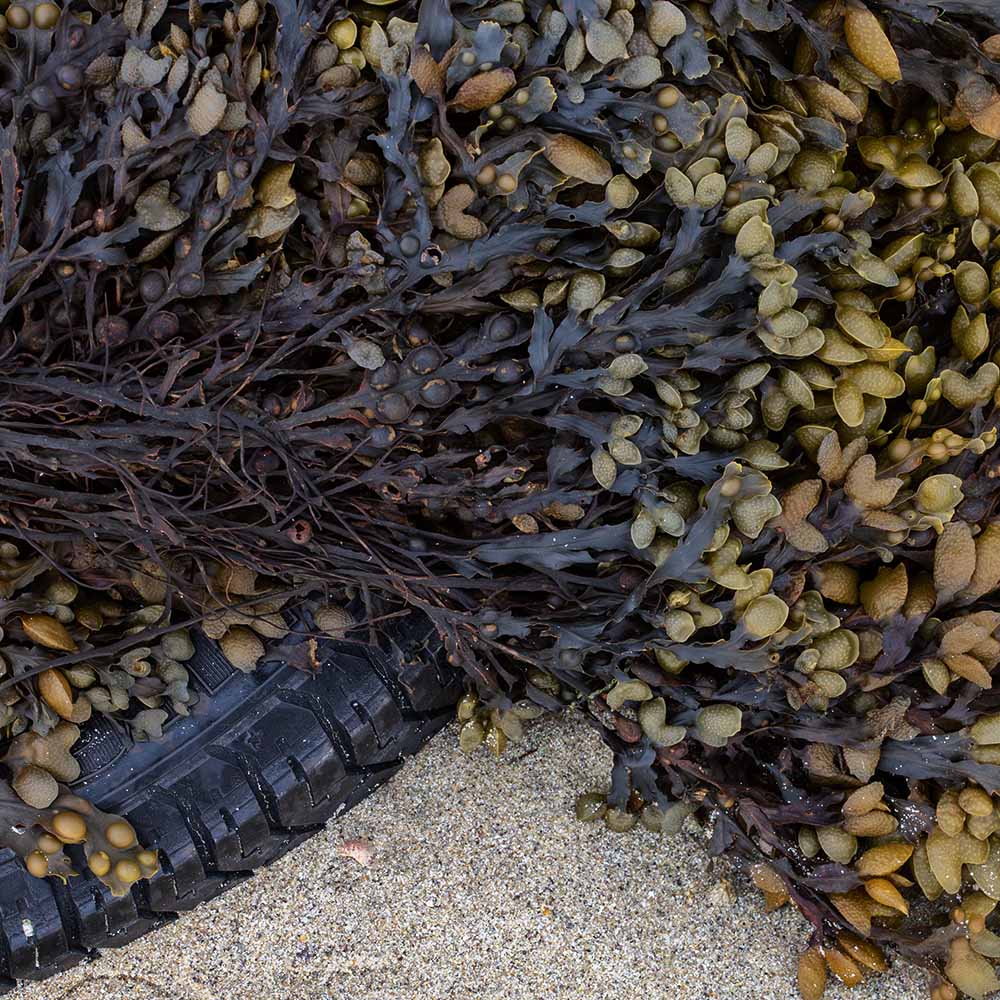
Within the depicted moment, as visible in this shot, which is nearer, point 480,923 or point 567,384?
point 567,384

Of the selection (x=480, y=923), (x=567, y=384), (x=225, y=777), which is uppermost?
(x=567, y=384)

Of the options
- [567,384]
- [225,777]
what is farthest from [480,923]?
[567,384]

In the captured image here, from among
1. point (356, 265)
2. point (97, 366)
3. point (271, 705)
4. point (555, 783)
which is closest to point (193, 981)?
point (271, 705)

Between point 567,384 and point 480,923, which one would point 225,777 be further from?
point 567,384

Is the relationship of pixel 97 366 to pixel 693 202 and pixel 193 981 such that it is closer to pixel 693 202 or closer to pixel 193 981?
pixel 693 202

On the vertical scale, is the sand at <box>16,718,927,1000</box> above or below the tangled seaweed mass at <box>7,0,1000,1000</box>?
below
